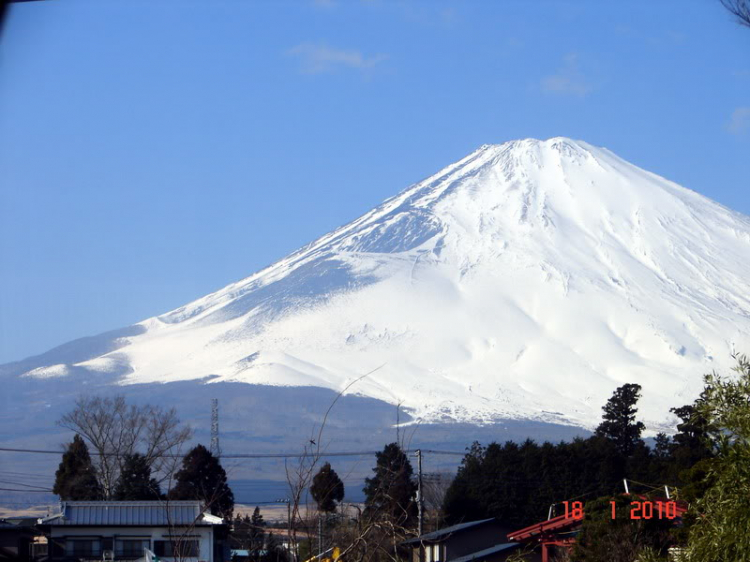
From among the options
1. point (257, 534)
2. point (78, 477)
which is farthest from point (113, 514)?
point (257, 534)

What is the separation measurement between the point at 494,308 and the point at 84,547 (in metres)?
131

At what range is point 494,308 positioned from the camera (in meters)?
154

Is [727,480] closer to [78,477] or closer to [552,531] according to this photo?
[552,531]

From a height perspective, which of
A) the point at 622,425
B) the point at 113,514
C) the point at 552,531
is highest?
the point at 622,425

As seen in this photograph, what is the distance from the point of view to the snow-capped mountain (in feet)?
448

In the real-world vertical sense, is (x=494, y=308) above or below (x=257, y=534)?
above

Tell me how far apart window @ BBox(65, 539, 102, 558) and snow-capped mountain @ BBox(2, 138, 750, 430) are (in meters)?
94.9

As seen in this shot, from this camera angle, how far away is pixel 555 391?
13500cm

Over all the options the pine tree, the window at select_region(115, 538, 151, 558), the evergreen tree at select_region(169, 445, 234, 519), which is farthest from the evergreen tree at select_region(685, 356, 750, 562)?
the evergreen tree at select_region(169, 445, 234, 519)

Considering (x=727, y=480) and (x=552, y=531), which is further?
(x=552, y=531)

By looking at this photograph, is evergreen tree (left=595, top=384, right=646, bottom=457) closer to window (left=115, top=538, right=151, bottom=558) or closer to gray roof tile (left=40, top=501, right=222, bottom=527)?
gray roof tile (left=40, top=501, right=222, bottom=527)
